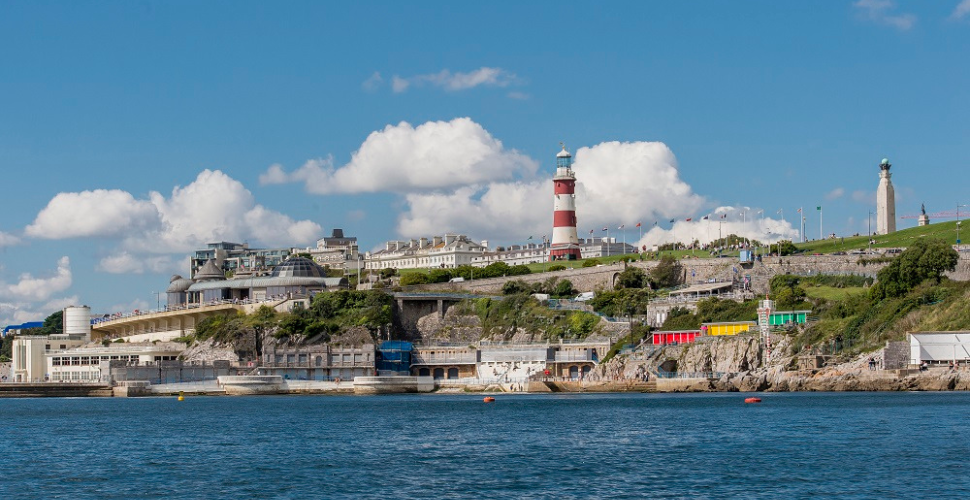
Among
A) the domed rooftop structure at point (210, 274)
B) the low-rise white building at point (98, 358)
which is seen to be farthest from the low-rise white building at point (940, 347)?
the domed rooftop structure at point (210, 274)

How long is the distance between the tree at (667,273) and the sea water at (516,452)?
50.8 m

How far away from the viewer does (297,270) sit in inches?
5448

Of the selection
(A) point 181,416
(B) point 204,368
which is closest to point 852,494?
(A) point 181,416

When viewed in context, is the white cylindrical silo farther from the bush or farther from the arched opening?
the arched opening

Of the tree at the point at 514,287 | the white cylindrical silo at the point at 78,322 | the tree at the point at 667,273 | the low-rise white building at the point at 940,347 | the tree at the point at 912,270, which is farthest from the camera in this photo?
the white cylindrical silo at the point at 78,322

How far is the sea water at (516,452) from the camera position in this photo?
3788 cm

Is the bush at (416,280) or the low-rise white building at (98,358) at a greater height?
the bush at (416,280)

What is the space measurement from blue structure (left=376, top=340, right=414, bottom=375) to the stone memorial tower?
219 ft

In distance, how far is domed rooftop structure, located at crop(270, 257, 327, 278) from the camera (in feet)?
453

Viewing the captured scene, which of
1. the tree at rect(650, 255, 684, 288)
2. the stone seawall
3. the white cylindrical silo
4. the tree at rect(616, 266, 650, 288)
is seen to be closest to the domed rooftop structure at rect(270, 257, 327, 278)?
the stone seawall

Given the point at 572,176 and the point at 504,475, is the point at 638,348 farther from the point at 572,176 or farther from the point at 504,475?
the point at 504,475

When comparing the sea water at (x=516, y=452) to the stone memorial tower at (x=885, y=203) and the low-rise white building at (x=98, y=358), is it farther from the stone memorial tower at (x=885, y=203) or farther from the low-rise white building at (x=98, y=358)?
the stone memorial tower at (x=885, y=203)

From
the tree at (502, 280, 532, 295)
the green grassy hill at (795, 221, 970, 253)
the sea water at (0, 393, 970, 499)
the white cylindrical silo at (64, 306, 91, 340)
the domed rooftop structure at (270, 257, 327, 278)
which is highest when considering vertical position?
the green grassy hill at (795, 221, 970, 253)

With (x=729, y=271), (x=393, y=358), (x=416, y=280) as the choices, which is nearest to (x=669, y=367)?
(x=729, y=271)
